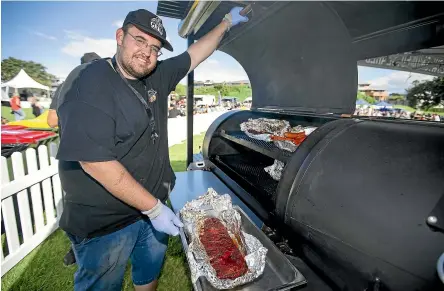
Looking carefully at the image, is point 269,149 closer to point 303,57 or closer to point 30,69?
point 303,57

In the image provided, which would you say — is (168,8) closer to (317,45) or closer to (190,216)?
(317,45)

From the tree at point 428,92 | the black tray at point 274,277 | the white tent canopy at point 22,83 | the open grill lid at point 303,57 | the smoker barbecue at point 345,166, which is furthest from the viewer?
the white tent canopy at point 22,83

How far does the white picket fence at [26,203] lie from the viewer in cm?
269

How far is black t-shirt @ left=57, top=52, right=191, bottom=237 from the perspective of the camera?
4.10ft

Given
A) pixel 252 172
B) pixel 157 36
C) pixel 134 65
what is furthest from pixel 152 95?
pixel 252 172

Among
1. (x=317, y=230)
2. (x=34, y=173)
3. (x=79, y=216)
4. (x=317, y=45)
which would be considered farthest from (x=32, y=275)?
(x=317, y=45)

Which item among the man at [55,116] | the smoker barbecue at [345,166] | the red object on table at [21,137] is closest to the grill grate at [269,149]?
the smoker barbecue at [345,166]

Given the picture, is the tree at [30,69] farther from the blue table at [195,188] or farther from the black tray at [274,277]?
the black tray at [274,277]

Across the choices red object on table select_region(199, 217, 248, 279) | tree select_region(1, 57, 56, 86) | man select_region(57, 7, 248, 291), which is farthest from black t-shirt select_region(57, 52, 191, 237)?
tree select_region(1, 57, 56, 86)

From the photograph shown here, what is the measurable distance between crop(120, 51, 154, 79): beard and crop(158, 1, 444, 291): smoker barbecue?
846 millimetres

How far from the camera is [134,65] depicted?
1.55 m

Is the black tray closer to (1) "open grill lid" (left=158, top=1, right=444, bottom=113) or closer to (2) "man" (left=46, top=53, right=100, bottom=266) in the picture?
(1) "open grill lid" (left=158, top=1, right=444, bottom=113)

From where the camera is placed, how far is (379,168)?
44.3 inches

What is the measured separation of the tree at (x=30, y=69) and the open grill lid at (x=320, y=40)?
55.9m
